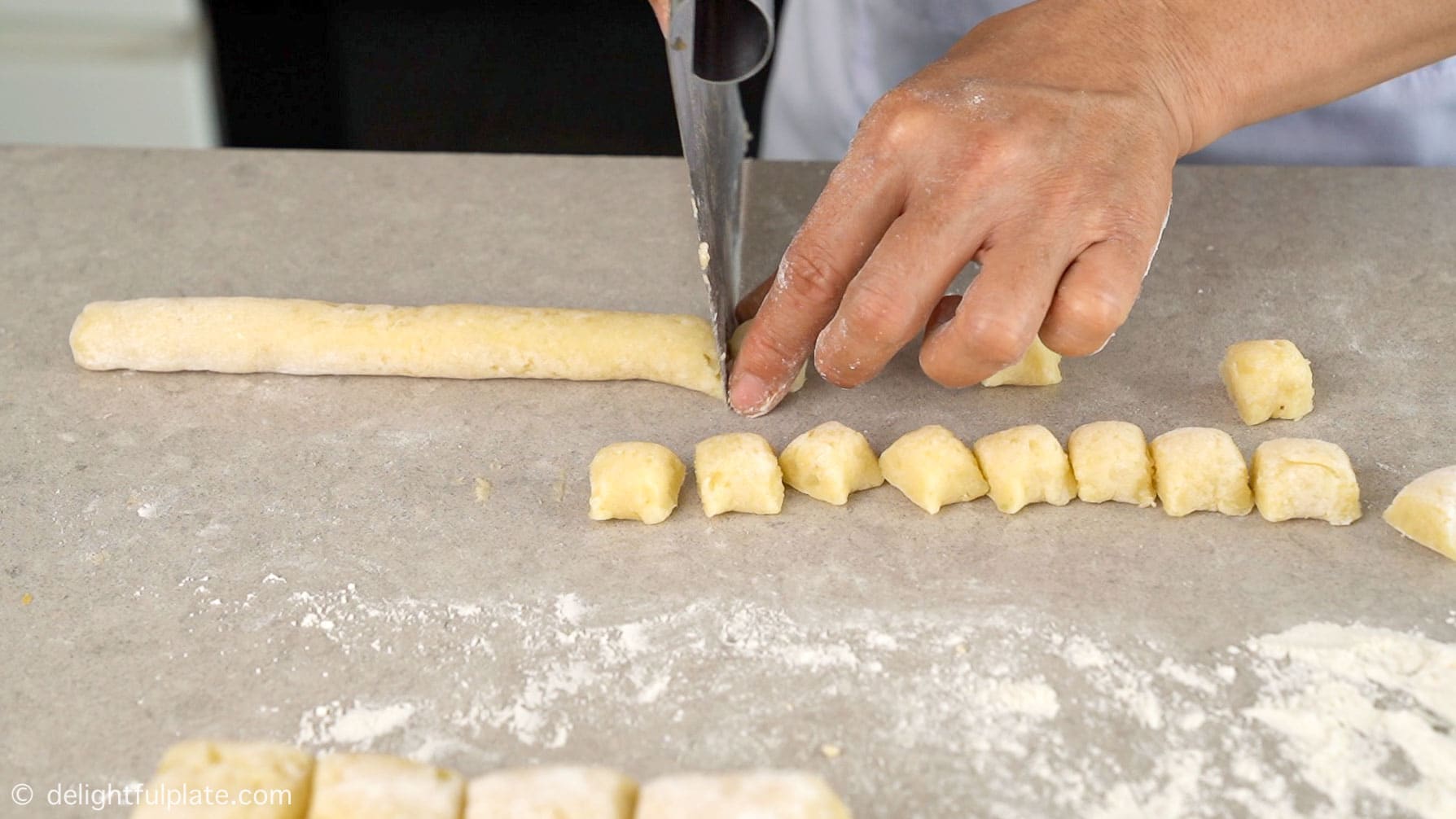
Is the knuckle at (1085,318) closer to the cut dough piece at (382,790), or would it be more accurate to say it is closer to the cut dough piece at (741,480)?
the cut dough piece at (741,480)

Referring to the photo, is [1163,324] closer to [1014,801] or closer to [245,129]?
[1014,801]

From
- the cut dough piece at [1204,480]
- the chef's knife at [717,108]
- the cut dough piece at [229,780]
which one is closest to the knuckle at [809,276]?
the chef's knife at [717,108]

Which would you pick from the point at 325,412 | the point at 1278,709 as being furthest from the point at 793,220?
the point at 1278,709

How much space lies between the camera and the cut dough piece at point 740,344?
7.11ft

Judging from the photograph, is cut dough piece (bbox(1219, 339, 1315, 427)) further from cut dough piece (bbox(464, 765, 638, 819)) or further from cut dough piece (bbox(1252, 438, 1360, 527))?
cut dough piece (bbox(464, 765, 638, 819))

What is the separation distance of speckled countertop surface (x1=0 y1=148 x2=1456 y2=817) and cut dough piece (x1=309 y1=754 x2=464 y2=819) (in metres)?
0.14

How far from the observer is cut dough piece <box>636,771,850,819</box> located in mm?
1398

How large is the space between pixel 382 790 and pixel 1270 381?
4.92 feet

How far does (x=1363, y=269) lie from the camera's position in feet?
8.19

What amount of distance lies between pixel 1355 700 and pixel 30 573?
1854 millimetres

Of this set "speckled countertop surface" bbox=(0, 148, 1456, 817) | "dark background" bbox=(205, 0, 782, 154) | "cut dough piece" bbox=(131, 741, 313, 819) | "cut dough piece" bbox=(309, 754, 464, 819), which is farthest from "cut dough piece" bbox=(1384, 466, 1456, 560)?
"dark background" bbox=(205, 0, 782, 154)

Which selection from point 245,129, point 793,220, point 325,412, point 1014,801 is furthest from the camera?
point 245,129

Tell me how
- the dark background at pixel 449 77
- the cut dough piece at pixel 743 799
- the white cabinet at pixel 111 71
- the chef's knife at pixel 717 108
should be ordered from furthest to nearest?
1. the dark background at pixel 449 77
2. the white cabinet at pixel 111 71
3. the chef's knife at pixel 717 108
4. the cut dough piece at pixel 743 799

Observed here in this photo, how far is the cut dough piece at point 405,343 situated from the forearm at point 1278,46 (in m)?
0.93
